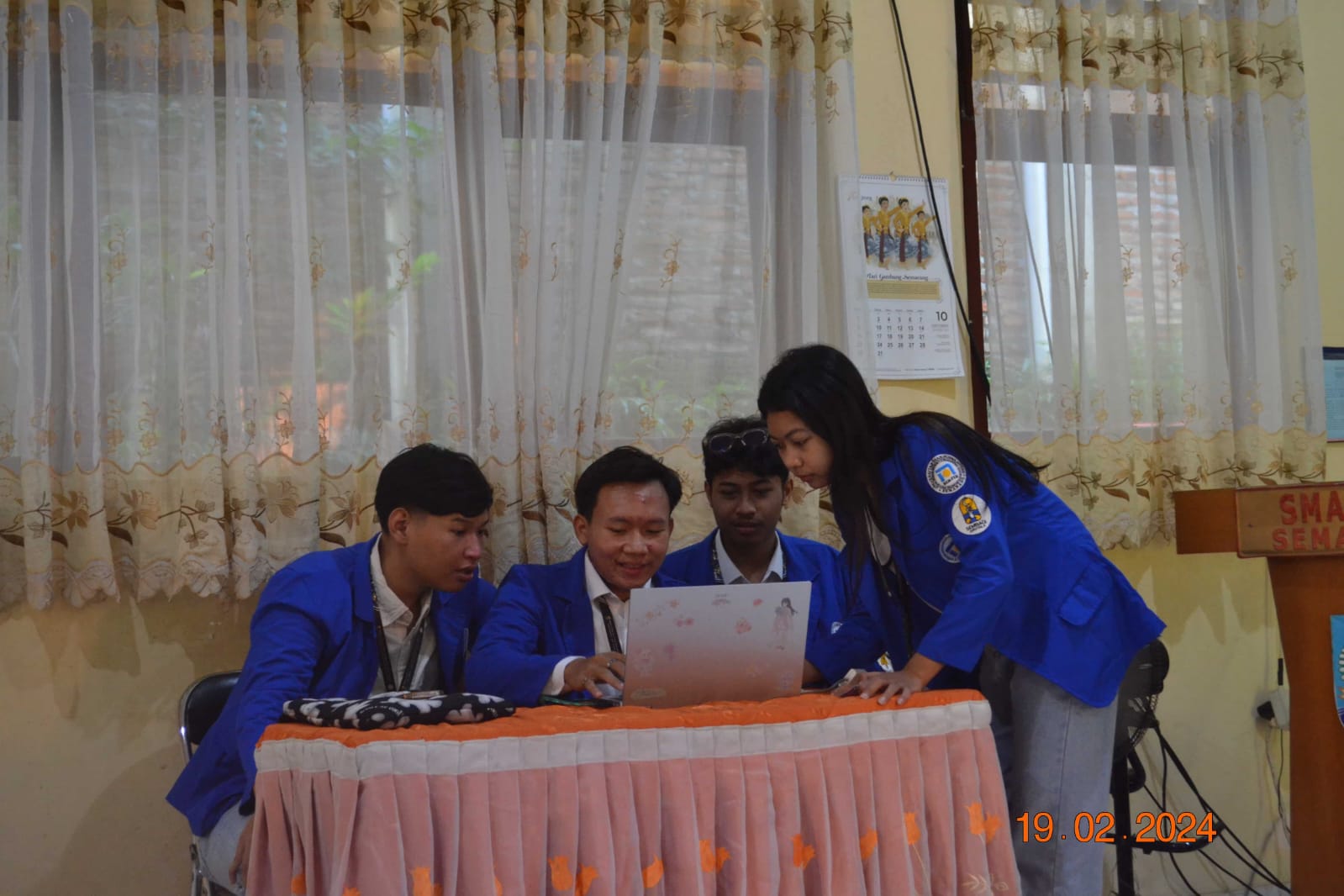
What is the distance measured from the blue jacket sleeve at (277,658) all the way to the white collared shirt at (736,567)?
2.91 ft

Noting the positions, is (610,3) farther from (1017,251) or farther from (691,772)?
(691,772)

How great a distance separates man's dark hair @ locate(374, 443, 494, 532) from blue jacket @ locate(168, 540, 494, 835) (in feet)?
0.38

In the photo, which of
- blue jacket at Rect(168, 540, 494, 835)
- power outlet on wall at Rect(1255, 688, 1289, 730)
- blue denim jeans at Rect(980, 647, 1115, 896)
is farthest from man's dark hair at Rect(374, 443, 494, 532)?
power outlet on wall at Rect(1255, 688, 1289, 730)

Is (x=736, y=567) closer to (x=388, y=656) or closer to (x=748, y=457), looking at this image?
(x=748, y=457)

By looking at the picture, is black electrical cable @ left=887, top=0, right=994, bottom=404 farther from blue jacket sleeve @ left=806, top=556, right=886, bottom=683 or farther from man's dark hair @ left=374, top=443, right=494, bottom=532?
man's dark hair @ left=374, top=443, right=494, bottom=532

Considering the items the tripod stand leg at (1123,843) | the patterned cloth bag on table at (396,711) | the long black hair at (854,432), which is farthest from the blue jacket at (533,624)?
the tripod stand leg at (1123,843)

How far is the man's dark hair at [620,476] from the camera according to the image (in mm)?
2381

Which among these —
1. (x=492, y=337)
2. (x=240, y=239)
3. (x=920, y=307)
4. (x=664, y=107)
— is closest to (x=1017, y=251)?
(x=920, y=307)

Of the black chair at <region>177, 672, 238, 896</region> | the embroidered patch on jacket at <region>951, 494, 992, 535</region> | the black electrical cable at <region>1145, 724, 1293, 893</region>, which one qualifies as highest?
the embroidered patch on jacket at <region>951, 494, 992, 535</region>

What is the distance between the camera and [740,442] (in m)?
2.58

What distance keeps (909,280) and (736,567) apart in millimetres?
979

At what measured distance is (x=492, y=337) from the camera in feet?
8.82

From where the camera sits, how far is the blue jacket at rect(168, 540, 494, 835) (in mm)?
2006

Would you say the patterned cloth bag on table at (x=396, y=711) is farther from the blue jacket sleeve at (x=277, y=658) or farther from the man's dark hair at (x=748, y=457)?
the man's dark hair at (x=748, y=457)
